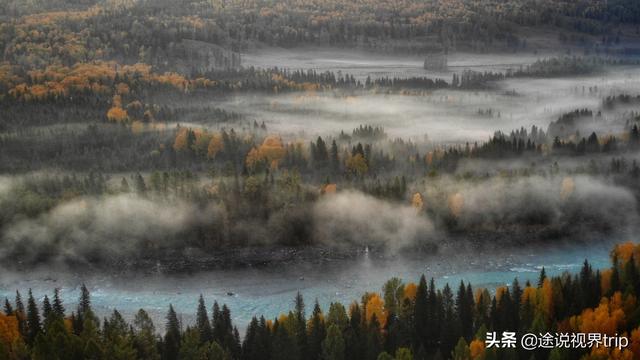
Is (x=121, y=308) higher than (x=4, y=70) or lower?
lower

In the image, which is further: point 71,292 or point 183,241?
point 183,241

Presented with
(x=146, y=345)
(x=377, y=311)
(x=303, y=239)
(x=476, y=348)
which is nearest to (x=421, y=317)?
(x=377, y=311)

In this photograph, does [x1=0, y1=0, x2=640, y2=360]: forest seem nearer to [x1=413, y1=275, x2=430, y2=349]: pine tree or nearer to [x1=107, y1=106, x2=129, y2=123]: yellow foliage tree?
[x1=413, y1=275, x2=430, y2=349]: pine tree

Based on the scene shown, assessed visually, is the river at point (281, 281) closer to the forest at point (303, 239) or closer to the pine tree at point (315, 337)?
the forest at point (303, 239)

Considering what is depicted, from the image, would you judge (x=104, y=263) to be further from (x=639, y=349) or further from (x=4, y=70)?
A: (x=4, y=70)

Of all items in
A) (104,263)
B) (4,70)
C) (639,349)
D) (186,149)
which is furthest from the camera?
(4,70)

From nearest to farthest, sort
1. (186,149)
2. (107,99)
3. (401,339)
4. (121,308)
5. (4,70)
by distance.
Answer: (401,339)
(121,308)
(186,149)
(107,99)
(4,70)

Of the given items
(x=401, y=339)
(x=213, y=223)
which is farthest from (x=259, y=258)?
(x=401, y=339)

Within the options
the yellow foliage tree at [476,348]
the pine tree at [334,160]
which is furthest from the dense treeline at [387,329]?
the pine tree at [334,160]

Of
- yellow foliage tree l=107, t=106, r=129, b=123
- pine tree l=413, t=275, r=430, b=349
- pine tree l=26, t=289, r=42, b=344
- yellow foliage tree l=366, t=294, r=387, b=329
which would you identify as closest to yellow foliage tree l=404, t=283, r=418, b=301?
pine tree l=413, t=275, r=430, b=349
